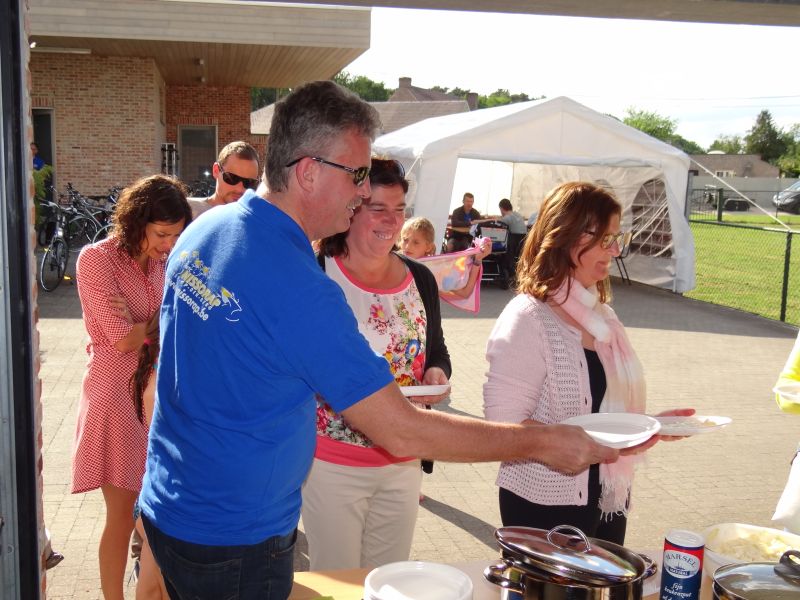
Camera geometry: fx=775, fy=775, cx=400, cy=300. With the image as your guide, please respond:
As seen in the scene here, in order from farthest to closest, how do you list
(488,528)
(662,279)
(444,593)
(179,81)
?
(179,81)
(662,279)
(488,528)
(444,593)

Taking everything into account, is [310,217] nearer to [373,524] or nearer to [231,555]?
[231,555]

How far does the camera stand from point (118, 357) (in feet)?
11.1

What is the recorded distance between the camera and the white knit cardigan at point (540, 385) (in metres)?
2.67

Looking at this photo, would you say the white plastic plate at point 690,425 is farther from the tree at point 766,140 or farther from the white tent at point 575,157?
the tree at point 766,140

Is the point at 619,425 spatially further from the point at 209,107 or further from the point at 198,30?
the point at 209,107

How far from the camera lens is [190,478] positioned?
5.89ft

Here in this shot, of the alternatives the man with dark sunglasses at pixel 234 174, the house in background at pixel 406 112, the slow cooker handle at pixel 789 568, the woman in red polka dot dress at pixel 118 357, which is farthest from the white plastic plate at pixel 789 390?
the house in background at pixel 406 112

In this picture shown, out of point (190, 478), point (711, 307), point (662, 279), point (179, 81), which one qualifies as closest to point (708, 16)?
point (190, 478)

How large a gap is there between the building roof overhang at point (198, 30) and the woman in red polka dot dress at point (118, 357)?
1256 centimetres

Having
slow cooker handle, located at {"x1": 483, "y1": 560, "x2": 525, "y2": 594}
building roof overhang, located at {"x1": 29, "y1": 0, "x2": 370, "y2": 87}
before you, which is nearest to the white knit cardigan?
slow cooker handle, located at {"x1": 483, "y1": 560, "x2": 525, "y2": 594}

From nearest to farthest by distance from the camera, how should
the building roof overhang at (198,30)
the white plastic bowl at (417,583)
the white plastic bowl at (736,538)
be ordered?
the white plastic bowl at (417,583) < the white plastic bowl at (736,538) < the building roof overhang at (198,30)

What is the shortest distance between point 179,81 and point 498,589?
25500mm

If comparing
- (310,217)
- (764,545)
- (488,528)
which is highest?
(310,217)

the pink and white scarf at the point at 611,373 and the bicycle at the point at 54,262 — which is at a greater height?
the pink and white scarf at the point at 611,373
